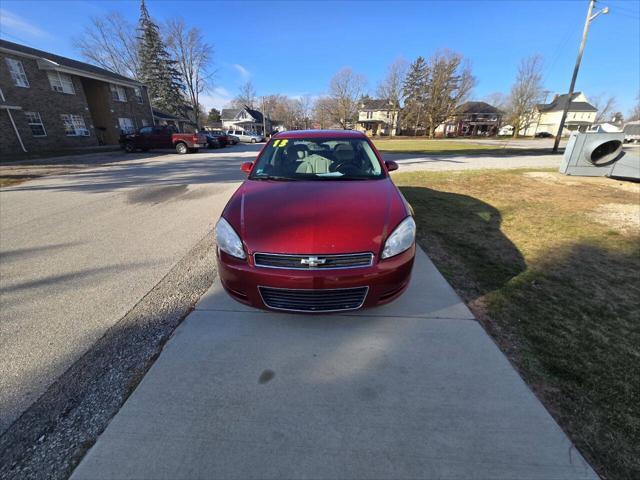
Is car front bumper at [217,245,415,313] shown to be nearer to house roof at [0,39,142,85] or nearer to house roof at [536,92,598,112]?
house roof at [0,39,142,85]

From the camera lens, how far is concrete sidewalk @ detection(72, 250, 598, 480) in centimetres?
145

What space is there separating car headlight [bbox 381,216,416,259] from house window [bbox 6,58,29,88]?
26639mm

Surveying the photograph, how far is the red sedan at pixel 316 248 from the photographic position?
2.06 m

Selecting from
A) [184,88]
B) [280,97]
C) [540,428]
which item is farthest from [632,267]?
[280,97]

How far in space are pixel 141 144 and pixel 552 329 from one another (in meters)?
23.3

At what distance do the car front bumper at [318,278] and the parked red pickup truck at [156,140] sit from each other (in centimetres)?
1982

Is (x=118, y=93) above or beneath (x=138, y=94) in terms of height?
beneath

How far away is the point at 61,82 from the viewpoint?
2033cm

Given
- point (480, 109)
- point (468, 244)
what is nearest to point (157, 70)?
point (468, 244)

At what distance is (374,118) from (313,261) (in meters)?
76.6

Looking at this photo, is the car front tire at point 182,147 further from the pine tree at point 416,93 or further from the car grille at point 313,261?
the pine tree at point 416,93

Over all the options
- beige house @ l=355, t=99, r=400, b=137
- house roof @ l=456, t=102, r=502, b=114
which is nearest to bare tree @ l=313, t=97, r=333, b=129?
beige house @ l=355, t=99, r=400, b=137

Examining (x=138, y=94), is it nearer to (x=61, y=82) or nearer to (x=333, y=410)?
(x=61, y=82)

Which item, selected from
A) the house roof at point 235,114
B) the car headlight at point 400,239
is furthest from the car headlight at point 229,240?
the house roof at point 235,114
